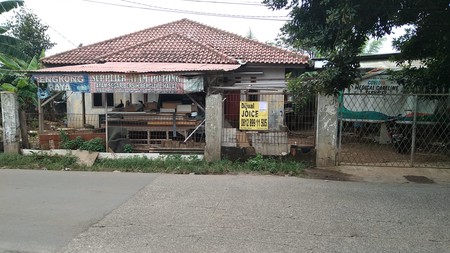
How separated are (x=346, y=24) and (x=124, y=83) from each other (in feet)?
18.8

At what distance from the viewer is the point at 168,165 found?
26.6ft

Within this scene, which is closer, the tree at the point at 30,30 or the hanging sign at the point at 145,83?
the hanging sign at the point at 145,83

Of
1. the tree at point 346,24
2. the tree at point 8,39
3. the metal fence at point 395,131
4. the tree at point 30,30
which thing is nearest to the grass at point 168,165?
the metal fence at point 395,131

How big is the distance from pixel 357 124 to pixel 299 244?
838cm

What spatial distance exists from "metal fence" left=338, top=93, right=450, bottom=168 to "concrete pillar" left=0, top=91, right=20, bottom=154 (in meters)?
8.42

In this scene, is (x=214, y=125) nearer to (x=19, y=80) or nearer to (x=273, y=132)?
(x=273, y=132)

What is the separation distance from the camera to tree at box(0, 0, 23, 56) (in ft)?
37.3

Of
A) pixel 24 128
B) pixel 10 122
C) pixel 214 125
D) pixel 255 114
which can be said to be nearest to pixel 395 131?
pixel 255 114

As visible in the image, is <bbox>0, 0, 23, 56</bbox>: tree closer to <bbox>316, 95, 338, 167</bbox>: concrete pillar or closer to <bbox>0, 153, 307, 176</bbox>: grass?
<bbox>0, 153, 307, 176</bbox>: grass

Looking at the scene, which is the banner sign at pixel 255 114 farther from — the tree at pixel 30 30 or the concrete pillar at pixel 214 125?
the tree at pixel 30 30

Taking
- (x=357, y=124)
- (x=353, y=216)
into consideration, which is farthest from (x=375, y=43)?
(x=353, y=216)

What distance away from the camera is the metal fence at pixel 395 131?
28.3 ft

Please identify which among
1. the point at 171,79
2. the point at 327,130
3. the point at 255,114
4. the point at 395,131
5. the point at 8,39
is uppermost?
the point at 8,39

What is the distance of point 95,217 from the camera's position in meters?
4.86
